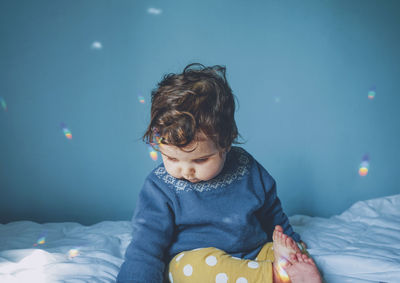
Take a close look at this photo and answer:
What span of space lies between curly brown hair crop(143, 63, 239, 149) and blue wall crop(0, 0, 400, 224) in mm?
647

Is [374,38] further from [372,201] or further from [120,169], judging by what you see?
[120,169]

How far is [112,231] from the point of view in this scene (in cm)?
124

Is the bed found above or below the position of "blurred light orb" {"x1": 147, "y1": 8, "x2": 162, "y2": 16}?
below

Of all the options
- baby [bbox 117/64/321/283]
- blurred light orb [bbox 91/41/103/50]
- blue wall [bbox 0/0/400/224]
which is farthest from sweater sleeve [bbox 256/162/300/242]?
blurred light orb [bbox 91/41/103/50]

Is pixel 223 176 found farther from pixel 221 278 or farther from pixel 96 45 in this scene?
pixel 96 45

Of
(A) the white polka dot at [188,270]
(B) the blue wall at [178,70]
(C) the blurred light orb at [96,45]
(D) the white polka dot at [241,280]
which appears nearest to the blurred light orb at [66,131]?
(B) the blue wall at [178,70]

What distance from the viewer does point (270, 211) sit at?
105cm

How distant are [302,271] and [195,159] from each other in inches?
13.2

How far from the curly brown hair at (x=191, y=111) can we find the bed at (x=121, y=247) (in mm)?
398

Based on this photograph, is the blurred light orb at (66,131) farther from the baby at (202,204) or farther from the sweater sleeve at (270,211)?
the sweater sleeve at (270,211)

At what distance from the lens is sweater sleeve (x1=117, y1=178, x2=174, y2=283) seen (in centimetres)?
77

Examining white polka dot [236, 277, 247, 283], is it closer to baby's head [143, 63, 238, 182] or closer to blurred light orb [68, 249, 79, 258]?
baby's head [143, 63, 238, 182]

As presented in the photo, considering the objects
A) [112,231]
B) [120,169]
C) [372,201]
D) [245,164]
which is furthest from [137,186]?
[372,201]

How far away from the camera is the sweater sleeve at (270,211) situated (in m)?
1.02
